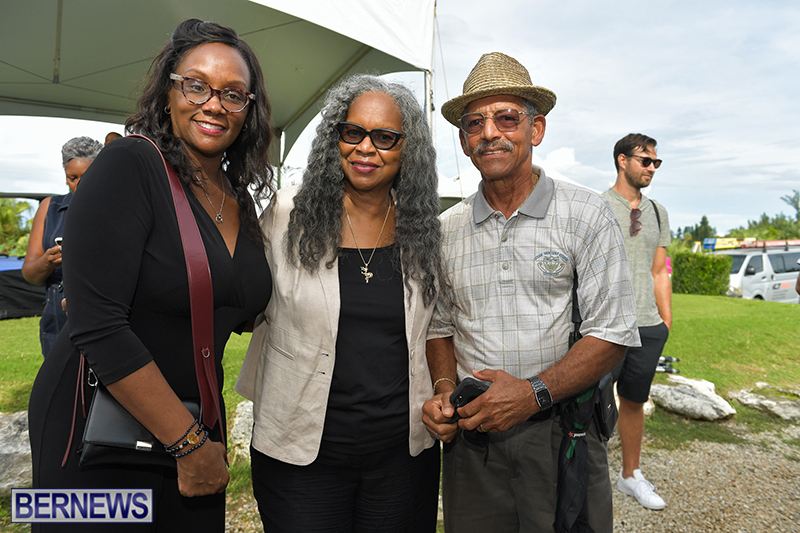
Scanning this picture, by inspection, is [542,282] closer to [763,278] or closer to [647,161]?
[647,161]

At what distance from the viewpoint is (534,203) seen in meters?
2.08

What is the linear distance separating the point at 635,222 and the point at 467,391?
2.76 meters

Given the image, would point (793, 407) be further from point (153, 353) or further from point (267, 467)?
point (153, 353)

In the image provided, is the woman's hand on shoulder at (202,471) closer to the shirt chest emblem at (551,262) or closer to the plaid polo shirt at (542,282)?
the plaid polo shirt at (542,282)

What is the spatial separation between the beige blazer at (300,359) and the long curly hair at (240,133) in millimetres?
237

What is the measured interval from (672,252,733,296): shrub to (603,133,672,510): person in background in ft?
45.7

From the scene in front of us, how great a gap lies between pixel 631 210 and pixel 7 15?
6874 millimetres

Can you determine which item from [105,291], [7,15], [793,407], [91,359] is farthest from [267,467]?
[793,407]

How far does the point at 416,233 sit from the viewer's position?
83.5 inches

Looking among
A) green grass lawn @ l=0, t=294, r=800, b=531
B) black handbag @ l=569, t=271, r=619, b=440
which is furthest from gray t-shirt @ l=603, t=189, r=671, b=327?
black handbag @ l=569, t=271, r=619, b=440

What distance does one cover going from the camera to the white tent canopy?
181 inches

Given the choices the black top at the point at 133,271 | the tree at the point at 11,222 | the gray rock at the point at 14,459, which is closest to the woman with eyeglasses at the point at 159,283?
the black top at the point at 133,271

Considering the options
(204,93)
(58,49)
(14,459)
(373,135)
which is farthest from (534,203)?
(58,49)

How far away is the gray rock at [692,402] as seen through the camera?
→ 5.27m
